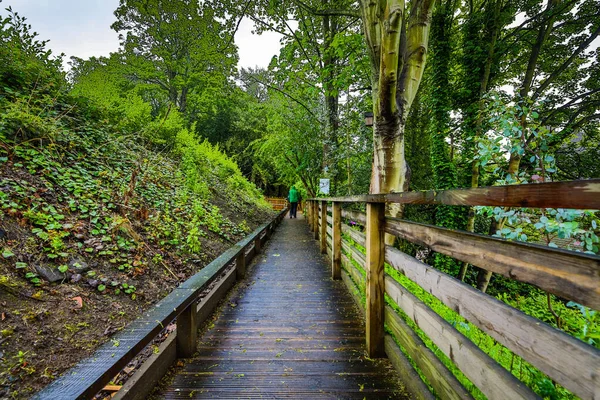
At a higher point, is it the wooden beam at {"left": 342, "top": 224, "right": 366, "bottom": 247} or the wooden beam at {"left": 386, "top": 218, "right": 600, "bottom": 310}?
the wooden beam at {"left": 386, "top": 218, "right": 600, "bottom": 310}

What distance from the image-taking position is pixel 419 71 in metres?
4.02

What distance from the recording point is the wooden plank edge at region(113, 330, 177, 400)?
1590 mm

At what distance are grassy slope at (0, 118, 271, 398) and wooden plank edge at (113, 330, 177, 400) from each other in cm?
50

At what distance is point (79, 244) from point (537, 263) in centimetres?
363

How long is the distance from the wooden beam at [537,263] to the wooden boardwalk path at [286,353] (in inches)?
49.6

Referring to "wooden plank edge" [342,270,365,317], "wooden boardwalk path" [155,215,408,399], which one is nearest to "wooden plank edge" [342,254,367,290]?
"wooden plank edge" [342,270,365,317]

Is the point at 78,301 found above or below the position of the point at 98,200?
below

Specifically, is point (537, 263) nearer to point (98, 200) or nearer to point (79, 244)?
point (79, 244)

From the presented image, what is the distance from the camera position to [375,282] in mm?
2209

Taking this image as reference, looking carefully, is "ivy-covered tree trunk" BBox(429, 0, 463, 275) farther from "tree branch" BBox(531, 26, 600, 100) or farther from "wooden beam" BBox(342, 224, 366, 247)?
"wooden beam" BBox(342, 224, 366, 247)

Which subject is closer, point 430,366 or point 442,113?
point 430,366

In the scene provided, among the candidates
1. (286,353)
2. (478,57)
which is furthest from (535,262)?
(478,57)

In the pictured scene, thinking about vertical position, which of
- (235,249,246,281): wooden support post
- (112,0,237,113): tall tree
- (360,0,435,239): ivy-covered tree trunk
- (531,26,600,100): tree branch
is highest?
(112,0,237,113): tall tree

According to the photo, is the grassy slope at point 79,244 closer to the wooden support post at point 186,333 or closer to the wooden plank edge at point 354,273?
the wooden support post at point 186,333
